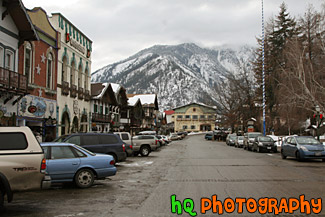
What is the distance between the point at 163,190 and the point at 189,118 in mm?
116945

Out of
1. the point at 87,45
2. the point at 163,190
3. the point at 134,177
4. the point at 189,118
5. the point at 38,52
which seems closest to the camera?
the point at 163,190

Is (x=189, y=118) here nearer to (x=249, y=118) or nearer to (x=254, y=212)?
(x=249, y=118)

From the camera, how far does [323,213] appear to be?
7.62m

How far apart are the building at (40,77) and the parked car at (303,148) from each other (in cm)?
1573

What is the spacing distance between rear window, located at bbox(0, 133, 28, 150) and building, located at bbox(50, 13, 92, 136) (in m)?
22.1

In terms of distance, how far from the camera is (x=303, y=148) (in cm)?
2027

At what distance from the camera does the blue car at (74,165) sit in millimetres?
11008

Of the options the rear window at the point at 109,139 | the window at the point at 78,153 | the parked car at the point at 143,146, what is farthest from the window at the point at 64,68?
the window at the point at 78,153

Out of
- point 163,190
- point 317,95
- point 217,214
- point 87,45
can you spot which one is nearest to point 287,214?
point 217,214

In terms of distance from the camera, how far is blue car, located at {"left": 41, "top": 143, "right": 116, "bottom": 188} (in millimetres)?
11008

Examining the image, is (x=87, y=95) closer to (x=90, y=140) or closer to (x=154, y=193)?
(x=90, y=140)

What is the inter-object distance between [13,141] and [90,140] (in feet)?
30.4

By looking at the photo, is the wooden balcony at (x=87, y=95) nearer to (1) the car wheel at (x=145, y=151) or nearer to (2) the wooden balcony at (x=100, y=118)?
(2) the wooden balcony at (x=100, y=118)

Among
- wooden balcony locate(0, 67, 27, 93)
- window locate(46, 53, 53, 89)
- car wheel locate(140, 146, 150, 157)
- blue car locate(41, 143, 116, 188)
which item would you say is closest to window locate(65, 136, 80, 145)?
wooden balcony locate(0, 67, 27, 93)
